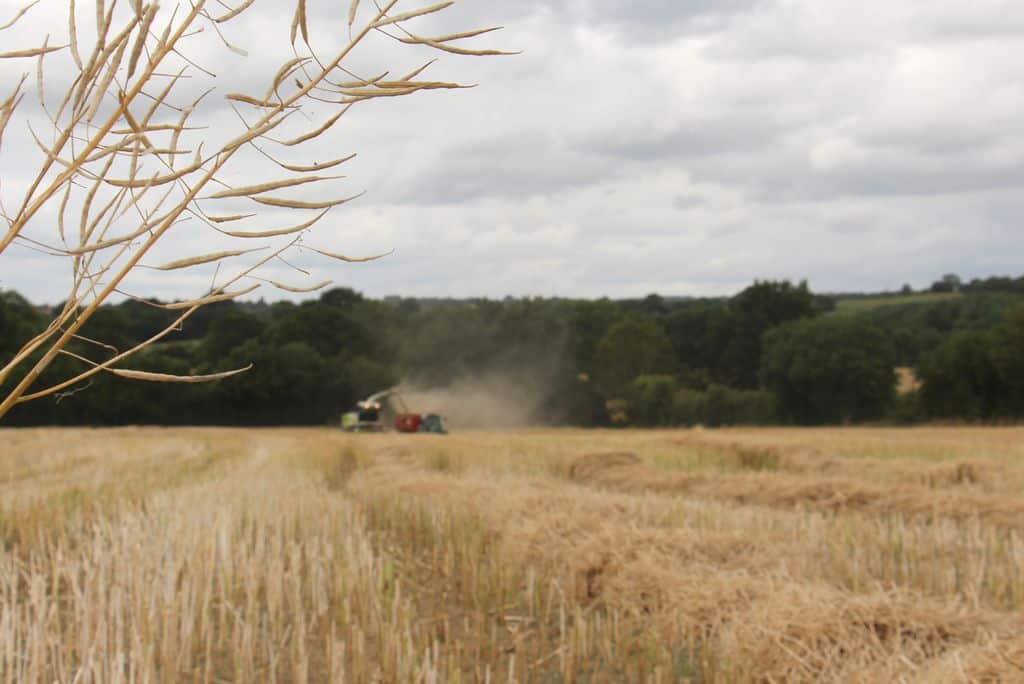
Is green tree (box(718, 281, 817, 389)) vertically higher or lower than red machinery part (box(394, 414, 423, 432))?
higher

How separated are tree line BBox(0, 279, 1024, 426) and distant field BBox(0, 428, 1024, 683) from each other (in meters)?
31.8

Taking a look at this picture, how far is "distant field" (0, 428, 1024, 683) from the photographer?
414 centimetres

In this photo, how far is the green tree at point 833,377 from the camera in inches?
2140

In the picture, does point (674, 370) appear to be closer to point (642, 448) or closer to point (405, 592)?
point (642, 448)

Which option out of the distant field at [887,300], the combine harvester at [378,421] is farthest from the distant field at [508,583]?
the distant field at [887,300]

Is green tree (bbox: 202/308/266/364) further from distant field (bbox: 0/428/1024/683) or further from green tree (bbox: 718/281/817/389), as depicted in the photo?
distant field (bbox: 0/428/1024/683)

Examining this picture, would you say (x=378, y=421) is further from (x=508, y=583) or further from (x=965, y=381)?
(x=508, y=583)

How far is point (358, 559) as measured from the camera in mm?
6258

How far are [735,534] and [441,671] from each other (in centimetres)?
306

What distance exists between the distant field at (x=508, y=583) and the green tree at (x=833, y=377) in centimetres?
4381

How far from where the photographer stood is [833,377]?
5434 centimetres

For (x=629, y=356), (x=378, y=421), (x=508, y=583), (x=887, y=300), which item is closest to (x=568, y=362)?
(x=629, y=356)

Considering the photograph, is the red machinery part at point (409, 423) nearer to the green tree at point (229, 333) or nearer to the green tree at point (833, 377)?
the green tree at point (229, 333)

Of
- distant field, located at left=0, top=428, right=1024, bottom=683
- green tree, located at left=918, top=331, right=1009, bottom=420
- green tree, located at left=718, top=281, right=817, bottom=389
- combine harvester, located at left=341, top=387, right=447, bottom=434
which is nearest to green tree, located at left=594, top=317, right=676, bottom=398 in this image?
green tree, located at left=718, top=281, right=817, bottom=389
